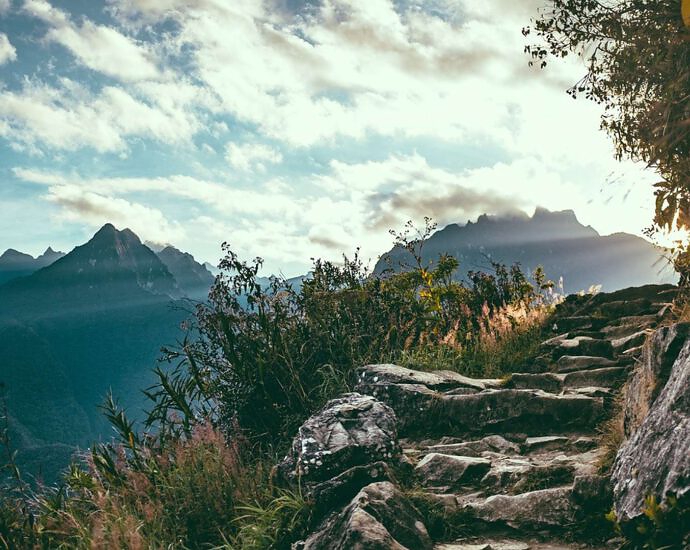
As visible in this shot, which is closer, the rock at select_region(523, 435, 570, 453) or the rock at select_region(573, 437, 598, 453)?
the rock at select_region(573, 437, 598, 453)

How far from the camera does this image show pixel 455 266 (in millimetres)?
12523

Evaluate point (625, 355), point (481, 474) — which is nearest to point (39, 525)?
point (481, 474)

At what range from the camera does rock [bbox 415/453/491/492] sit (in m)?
5.38

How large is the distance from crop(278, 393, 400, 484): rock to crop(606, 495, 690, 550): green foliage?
2.32m

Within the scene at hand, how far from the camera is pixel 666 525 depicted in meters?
3.54

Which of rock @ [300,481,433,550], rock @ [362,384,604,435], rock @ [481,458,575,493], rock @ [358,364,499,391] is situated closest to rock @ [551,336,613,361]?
rock @ [358,364,499,391]

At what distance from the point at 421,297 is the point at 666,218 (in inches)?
257

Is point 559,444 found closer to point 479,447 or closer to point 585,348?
point 479,447

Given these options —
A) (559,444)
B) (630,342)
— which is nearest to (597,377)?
(630,342)

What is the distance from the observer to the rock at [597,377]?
24.7ft

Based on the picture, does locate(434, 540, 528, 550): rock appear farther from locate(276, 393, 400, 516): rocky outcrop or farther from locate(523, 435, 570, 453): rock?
locate(523, 435, 570, 453): rock

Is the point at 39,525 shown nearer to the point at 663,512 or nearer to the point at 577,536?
the point at 577,536

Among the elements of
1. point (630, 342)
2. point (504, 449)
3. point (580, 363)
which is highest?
point (630, 342)

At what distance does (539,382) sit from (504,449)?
199 centimetres
